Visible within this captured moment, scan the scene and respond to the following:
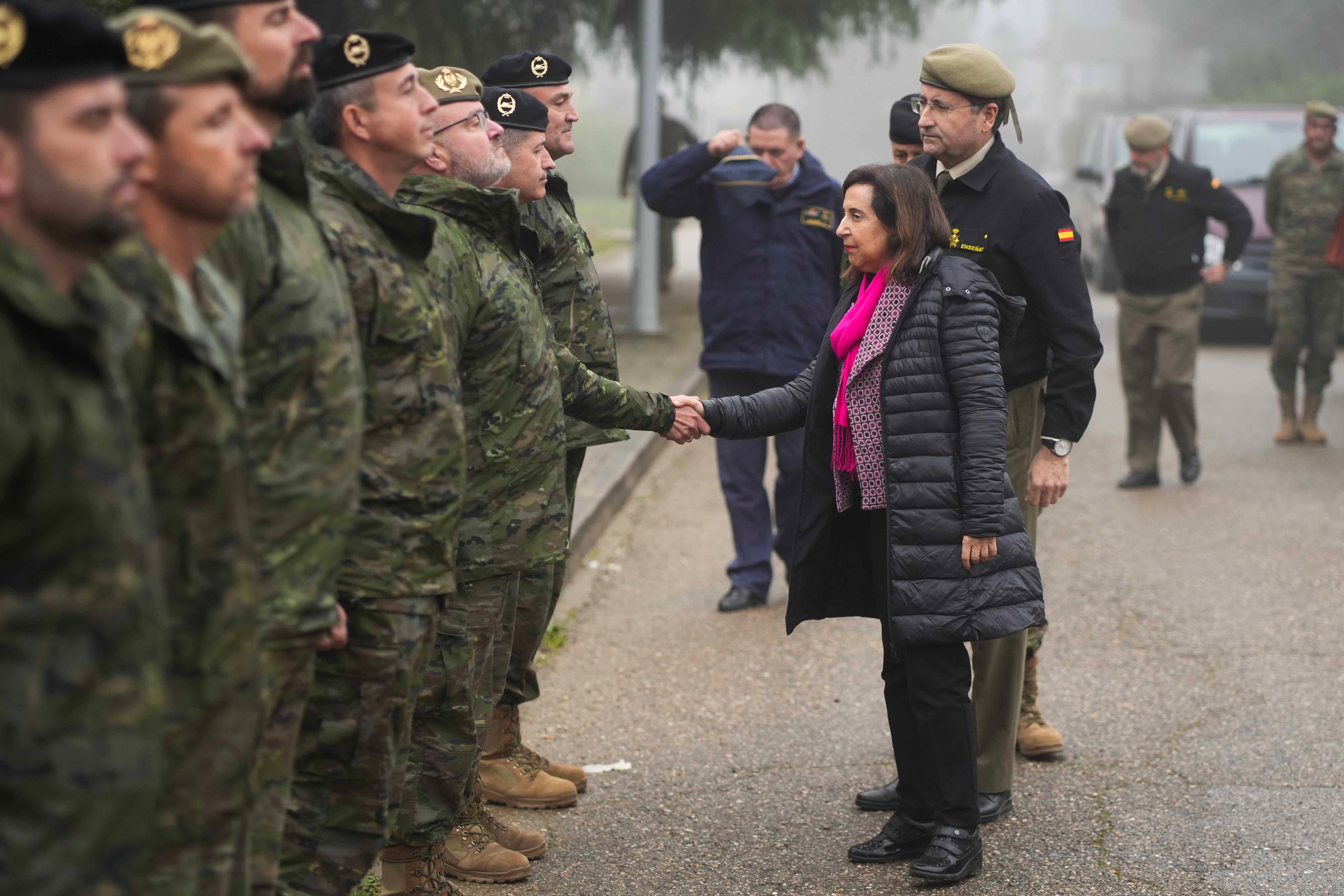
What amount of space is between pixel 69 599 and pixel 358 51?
5.48 ft

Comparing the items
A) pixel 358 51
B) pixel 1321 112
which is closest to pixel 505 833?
pixel 358 51

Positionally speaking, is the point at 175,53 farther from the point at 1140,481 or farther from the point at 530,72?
the point at 1140,481

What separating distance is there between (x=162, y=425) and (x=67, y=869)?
59 centimetres

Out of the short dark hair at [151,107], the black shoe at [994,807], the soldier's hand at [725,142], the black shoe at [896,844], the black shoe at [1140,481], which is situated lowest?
the black shoe at [1140,481]

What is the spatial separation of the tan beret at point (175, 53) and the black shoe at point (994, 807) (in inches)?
128

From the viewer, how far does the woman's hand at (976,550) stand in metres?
4.09

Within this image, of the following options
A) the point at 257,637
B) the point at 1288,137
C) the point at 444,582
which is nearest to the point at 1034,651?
the point at 444,582

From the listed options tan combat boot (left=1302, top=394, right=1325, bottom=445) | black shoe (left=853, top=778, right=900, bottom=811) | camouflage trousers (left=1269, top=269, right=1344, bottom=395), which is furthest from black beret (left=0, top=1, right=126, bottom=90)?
tan combat boot (left=1302, top=394, right=1325, bottom=445)

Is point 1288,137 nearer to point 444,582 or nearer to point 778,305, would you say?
point 778,305

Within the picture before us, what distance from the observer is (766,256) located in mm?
7039

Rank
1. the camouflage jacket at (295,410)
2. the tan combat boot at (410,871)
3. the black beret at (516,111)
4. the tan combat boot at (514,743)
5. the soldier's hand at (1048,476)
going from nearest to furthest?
the camouflage jacket at (295,410), the tan combat boot at (410,871), the black beret at (516,111), the soldier's hand at (1048,476), the tan combat boot at (514,743)

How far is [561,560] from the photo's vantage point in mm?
4195

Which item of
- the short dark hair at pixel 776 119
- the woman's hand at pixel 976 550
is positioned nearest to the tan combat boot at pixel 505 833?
the woman's hand at pixel 976 550

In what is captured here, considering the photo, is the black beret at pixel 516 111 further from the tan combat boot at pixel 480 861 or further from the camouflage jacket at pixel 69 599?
the camouflage jacket at pixel 69 599
